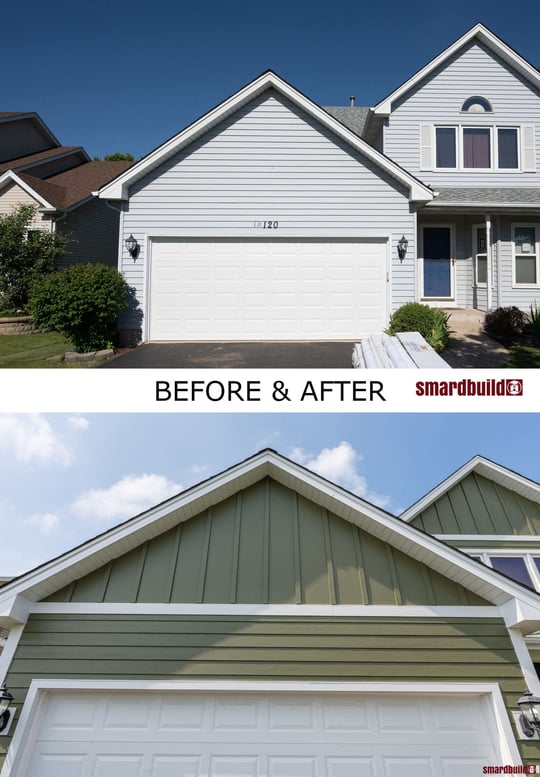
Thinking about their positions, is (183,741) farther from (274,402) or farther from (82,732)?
(274,402)

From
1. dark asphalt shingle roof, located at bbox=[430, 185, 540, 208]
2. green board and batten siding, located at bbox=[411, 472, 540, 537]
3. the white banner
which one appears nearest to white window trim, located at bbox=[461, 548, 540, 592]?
green board and batten siding, located at bbox=[411, 472, 540, 537]

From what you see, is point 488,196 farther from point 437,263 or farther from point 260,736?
point 260,736

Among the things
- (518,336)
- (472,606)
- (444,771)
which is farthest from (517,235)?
(444,771)

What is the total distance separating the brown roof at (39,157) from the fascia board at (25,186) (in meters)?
2.26

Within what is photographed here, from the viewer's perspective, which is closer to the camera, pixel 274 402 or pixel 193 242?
pixel 274 402

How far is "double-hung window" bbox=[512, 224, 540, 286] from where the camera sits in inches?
611

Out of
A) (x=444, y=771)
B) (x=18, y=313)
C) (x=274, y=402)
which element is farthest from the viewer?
(x=18, y=313)

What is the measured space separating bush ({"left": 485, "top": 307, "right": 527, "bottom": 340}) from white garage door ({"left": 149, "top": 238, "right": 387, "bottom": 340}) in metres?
3.19

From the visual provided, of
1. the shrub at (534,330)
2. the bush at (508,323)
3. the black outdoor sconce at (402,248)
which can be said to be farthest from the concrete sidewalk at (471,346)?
the black outdoor sconce at (402,248)

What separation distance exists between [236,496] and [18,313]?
13.8 metres

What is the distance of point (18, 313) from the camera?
1734 cm

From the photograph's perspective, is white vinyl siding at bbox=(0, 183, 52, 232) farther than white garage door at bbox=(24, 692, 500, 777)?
Yes

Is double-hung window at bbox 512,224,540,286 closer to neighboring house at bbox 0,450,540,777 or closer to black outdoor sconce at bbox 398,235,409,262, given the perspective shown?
black outdoor sconce at bbox 398,235,409,262

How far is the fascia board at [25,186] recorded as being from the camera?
1997 cm
